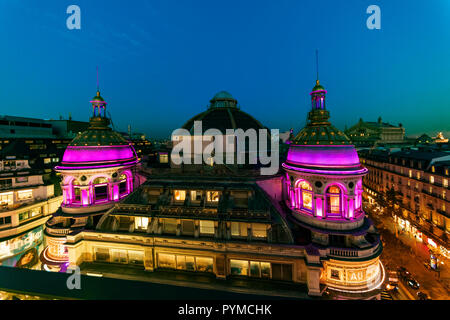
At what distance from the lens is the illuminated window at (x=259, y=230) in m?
24.0

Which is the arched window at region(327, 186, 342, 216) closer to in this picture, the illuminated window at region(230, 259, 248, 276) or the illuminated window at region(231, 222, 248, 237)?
the illuminated window at region(231, 222, 248, 237)

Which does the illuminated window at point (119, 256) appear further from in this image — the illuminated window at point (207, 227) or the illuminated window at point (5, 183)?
the illuminated window at point (5, 183)

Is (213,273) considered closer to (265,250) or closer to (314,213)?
(265,250)

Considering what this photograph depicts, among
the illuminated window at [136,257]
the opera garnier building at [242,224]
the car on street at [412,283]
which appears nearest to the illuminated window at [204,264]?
the opera garnier building at [242,224]

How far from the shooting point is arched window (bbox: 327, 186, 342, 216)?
25.3 meters

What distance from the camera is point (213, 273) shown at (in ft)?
77.6

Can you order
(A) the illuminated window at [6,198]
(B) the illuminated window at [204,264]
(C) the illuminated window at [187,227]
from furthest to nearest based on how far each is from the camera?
(A) the illuminated window at [6,198], (C) the illuminated window at [187,227], (B) the illuminated window at [204,264]

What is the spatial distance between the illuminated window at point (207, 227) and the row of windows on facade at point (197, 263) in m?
2.99

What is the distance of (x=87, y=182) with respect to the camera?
101ft

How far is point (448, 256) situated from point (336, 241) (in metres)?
26.8

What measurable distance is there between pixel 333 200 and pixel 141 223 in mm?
25925

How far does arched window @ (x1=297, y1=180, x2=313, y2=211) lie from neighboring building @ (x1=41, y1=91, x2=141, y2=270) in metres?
28.5

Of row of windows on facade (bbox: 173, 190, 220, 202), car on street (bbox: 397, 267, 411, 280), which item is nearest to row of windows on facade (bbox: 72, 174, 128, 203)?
row of windows on facade (bbox: 173, 190, 220, 202)

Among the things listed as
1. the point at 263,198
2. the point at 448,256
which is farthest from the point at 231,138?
the point at 448,256
